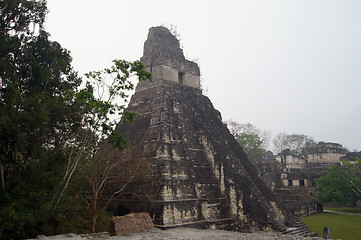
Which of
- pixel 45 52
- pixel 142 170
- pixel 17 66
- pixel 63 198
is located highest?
pixel 45 52

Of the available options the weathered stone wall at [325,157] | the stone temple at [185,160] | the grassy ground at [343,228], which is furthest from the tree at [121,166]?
the weathered stone wall at [325,157]

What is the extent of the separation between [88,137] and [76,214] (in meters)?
2.95

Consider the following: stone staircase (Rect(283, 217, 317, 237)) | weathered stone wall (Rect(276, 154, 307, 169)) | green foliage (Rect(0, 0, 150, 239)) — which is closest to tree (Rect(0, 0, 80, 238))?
green foliage (Rect(0, 0, 150, 239))

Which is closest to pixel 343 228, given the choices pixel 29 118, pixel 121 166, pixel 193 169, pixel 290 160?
pixel 193 169

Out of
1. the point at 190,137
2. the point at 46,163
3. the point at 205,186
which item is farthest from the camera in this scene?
the point at 190,137

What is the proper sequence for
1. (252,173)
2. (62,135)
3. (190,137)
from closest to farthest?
(62,135), (190,137), (252,173)

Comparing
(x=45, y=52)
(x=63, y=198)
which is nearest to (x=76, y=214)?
(x=63, y=198)

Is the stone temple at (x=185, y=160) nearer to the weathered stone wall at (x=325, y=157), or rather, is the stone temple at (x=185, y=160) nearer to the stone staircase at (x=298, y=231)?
the stone staircase at (x=298, y=231)

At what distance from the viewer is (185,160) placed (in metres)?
12.5

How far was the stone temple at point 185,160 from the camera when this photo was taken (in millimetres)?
11281

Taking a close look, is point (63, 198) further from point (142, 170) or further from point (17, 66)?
point (17, 66)

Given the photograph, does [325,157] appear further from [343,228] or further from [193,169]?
[193,169]

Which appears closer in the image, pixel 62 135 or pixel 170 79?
pixel 62 135

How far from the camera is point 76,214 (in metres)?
10.5
